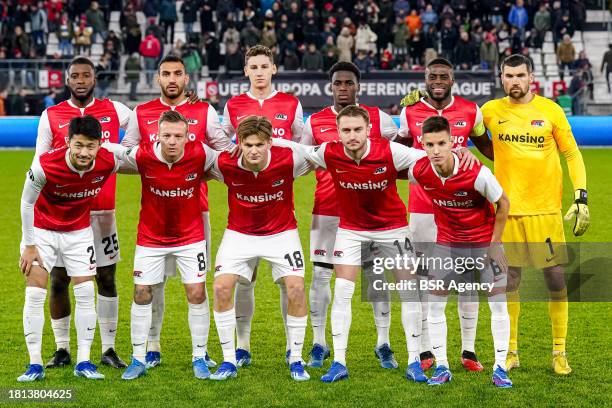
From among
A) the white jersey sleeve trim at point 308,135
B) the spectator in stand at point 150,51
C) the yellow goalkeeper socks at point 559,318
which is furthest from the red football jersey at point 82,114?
the spectator in stand at point 150,51

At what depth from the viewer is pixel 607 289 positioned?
38.1 ft

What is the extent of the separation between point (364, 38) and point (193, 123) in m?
22.9

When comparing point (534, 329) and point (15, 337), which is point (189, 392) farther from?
point (534, 329)

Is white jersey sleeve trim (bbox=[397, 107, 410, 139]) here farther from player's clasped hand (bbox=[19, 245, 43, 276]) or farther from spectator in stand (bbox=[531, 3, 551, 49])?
spectator in stand (bbox=[531, 3, 551, 49])

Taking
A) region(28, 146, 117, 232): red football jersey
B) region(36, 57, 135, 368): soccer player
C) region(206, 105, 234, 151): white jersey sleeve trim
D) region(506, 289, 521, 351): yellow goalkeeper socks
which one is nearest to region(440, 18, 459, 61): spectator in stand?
region(206, 105, 234, 151): white jersey sleeve trim

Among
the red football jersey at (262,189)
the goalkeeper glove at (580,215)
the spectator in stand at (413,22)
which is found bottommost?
the goalkeeper glove at (580,215)

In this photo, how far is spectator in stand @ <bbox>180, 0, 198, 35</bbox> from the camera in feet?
107

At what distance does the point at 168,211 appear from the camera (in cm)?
807

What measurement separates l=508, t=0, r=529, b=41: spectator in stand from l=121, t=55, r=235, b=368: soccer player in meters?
25.3

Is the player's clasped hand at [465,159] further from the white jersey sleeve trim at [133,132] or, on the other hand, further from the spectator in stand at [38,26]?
the spectator in stand at [38,26]

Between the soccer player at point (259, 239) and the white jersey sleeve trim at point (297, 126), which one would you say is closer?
the soccer player at point (259, 239)

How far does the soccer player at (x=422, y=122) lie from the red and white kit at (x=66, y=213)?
8.04 feet

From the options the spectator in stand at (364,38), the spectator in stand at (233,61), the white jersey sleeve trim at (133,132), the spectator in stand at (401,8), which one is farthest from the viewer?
the spectator in stand at (401,8)

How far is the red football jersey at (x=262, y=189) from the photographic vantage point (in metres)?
8.03
